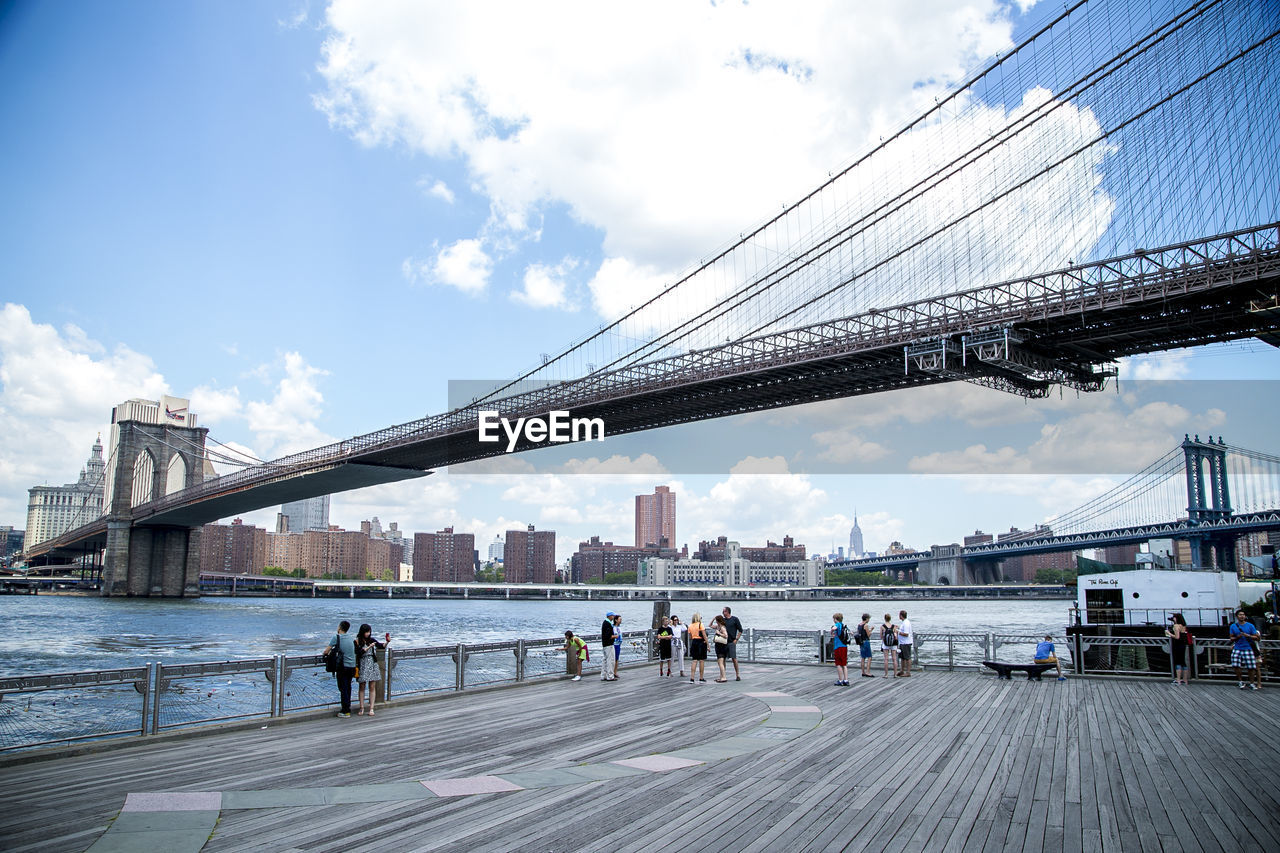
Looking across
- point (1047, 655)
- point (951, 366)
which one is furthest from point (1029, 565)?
point (1047, 655)

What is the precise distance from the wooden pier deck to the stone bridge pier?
94684 millimetres

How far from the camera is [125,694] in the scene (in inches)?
425

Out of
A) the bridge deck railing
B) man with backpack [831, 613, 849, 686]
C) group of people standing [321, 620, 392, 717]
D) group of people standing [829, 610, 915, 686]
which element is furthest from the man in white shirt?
group of people standing [321, 620, 392, 717]

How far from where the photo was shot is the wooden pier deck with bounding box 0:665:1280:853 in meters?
6.57

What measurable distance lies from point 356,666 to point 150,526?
9489 centimetres

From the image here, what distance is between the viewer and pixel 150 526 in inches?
3681

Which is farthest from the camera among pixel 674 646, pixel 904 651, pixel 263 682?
pixel 674 646

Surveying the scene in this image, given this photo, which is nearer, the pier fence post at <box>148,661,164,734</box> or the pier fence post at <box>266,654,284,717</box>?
the pier fence post at <box>148,661,164,734</box>

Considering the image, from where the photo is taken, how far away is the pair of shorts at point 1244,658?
15.1m

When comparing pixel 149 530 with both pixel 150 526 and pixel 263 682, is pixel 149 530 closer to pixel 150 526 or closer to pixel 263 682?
pixel 150 526

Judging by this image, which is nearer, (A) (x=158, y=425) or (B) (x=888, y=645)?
(B) (x=888, y=645)

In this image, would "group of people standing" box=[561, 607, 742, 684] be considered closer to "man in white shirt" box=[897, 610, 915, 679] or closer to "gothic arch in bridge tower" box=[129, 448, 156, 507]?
"man in white shirt" box=[897, 610, 915, 679]

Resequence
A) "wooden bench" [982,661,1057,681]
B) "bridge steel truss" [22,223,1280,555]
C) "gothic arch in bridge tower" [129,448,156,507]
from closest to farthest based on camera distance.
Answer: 1. "wooden bench" [982,661,1057,681]
2. "bridge steel truss" [22,223,1280,555]
3. "gothic arch in bridge tower" [129,448,156,507]

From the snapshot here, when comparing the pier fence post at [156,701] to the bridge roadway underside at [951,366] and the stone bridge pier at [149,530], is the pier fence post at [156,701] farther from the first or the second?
the stone bridge pier at [149,530]
